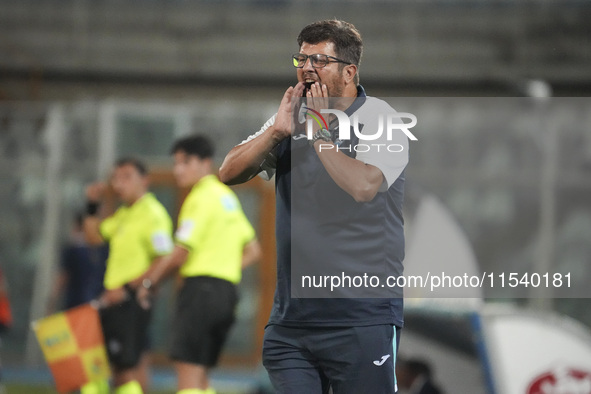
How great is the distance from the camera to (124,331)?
20.5 ft

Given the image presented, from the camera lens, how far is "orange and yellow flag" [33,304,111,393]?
19.9 ft

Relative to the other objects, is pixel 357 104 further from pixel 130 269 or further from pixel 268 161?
pixel 130 269

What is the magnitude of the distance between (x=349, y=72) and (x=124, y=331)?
3646mm

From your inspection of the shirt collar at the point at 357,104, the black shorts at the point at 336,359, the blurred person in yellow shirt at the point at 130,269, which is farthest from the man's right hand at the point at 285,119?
the blurred person in yellow shirt at the point at 130,269

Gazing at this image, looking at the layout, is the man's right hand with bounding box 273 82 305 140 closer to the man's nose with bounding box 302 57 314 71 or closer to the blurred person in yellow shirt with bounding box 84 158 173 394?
the man's nose with bounding box 302 57 314 71

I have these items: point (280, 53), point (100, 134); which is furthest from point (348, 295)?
point (280, 53)

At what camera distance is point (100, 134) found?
33.7 ft

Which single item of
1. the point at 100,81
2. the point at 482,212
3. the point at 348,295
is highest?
the point at 100,81

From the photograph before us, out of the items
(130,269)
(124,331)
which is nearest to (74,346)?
(124,331)

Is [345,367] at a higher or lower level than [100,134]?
lower

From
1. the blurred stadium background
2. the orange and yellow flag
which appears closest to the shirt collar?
the orange and yellow flag

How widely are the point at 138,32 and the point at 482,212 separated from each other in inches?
178

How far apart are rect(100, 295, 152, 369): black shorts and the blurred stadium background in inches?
81.9

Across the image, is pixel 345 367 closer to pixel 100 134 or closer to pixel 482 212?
pixel 482 212
